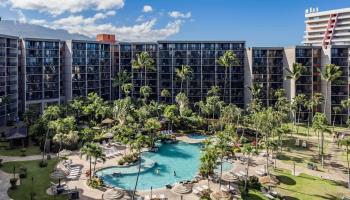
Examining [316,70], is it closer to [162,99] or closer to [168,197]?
[162,99]

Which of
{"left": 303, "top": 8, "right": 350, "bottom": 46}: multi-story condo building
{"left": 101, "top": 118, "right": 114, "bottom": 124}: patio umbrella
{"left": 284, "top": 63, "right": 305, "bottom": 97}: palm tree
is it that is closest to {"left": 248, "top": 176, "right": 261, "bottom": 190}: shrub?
{"left": 101, "top": 118, "right": 114, "bottom": 124}: patio umbrella

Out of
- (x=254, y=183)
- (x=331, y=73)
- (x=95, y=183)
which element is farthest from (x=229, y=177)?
(x=331, y=73)

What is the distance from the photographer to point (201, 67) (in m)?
100

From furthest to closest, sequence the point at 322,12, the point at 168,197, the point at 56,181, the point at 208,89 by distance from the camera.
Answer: the point at 322,12 → the point at 208,89 → the point at 56,181 → the point at 168,197

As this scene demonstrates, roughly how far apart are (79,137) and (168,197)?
2815cm

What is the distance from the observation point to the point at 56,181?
44.5 m

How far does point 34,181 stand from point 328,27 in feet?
515

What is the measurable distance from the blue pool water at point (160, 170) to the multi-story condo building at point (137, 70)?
39875 millimetres

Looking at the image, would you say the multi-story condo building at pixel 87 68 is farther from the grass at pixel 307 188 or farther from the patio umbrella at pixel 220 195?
the grass at pixel 307 188

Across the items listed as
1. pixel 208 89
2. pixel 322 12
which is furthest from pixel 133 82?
pixel 322 12

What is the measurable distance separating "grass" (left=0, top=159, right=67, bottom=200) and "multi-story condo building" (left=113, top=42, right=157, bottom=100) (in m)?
51.4

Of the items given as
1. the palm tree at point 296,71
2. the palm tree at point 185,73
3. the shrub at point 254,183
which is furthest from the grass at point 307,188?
the palm tree at point 185,73

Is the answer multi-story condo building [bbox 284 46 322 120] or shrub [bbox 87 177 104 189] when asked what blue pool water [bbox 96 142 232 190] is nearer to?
shrub [bbox 87 177 104 189]

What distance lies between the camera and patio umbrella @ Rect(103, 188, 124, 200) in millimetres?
39219
